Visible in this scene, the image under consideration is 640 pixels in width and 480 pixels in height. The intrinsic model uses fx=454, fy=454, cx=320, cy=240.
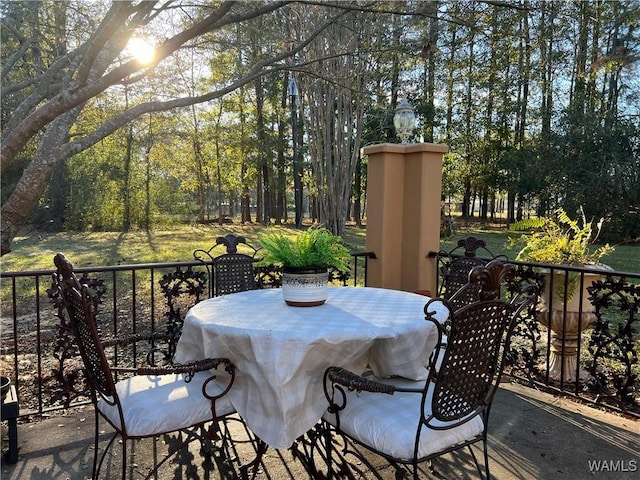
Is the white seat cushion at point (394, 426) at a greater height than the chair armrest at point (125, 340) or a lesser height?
lesser

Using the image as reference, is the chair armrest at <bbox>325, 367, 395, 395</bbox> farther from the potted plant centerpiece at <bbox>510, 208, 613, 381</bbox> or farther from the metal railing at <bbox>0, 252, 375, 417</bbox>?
the potted plant centerpiece at <bbox>510, 208, 613, 381</bbox>

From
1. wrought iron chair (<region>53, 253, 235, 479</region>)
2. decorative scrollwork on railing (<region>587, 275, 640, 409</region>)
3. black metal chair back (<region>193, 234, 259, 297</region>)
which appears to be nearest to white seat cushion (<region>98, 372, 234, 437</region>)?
wrought iron chair (<region>53, 253, 235, 479</region>)

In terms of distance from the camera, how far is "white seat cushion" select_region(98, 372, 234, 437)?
182cm

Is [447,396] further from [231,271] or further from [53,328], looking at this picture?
[53,328]

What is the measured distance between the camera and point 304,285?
219 centimetres

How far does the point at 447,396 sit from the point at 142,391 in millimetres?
1282

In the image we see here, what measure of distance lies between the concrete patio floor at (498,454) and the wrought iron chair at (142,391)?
0.35 meters

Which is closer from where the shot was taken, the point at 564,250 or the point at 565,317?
the point at 565,317

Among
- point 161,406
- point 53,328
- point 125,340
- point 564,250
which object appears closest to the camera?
point 161,406

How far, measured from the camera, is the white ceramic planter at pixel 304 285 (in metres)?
2.17

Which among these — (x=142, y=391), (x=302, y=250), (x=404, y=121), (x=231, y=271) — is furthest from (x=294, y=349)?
(x=404, y=121)

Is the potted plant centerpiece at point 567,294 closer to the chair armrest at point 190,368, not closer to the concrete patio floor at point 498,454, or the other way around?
the concrete patio floor at point 498,454

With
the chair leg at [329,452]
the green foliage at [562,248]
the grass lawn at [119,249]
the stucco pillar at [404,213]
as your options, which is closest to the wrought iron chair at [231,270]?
the stucco pillar at [404,213]

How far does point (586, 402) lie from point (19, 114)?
4.54 metres
